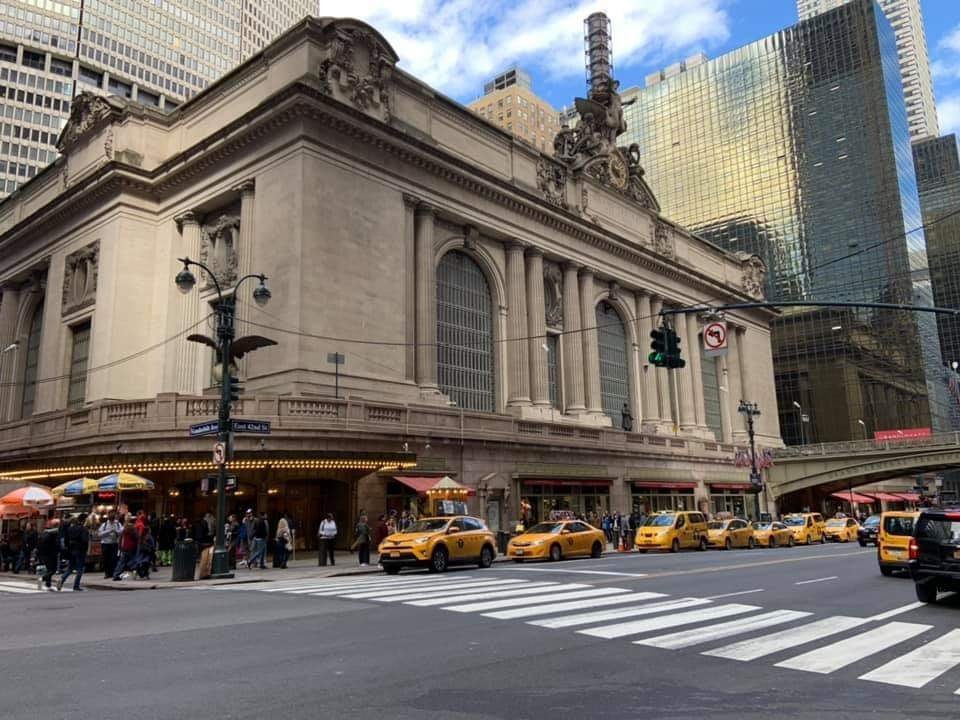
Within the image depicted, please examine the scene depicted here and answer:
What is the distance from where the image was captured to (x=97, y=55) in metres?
104

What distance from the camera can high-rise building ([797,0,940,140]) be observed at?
18550 centimetres

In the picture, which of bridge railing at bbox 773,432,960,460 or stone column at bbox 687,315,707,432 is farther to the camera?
stone column at bbox 687,315,707,432

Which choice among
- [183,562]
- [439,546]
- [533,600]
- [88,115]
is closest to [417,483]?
[439,546]

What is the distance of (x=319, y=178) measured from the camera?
34875mm

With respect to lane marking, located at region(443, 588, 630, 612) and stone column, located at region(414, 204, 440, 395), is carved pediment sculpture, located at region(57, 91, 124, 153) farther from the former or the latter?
lane marking, located at region(443, 588, 630, 612)

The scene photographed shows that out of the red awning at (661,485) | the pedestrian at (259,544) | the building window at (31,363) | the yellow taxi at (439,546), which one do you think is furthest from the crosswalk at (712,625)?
the building window at (31,363)

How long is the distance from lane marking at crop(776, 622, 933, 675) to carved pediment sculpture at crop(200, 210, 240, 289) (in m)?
32.9

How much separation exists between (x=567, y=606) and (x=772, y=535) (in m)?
25.3

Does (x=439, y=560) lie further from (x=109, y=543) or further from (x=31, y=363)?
(x=31, y=363)

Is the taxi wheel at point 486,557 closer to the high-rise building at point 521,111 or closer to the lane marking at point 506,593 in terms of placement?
the lane marking at point 506,593

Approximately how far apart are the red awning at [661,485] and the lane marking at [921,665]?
34796 mm

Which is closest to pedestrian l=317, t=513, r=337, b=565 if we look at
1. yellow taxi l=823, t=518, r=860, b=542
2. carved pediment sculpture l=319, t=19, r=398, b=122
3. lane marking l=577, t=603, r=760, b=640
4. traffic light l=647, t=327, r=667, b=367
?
traffic light l=647, t=327, r=667, b=367

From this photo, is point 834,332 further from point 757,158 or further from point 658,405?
point 658,405

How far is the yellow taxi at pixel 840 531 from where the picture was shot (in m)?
42.9
